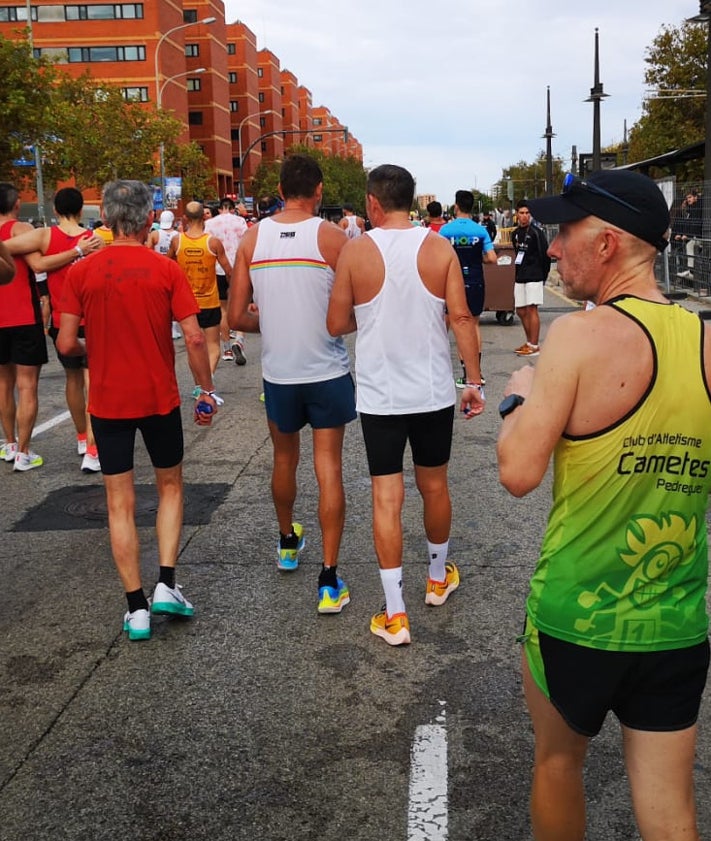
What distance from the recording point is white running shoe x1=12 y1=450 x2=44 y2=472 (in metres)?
7.95

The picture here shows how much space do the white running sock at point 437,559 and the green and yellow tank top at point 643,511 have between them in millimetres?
2656

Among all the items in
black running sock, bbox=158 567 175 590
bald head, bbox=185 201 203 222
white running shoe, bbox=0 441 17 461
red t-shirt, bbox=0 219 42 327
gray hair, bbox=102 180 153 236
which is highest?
bald head, bbox=185 201 203 222

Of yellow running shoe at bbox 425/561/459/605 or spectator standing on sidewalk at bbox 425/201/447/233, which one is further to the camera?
spectator standing on sidewalk at bbox 425/201/447/233

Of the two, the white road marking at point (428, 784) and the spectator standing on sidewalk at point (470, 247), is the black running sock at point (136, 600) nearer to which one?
the white road marking at point (428, 784)

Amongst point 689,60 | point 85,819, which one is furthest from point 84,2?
point 85,819

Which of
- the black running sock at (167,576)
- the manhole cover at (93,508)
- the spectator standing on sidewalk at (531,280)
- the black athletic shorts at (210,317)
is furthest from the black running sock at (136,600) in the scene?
the spectator standing on sidewalk at (531,280)

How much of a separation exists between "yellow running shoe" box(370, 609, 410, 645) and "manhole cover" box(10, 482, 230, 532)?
6.96 ft

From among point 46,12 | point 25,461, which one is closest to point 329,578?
point 25,461

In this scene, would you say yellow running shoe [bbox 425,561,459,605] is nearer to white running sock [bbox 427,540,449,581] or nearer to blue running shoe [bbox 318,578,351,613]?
white running sock [bbox 427,540,449,581]

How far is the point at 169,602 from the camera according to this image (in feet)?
15.4

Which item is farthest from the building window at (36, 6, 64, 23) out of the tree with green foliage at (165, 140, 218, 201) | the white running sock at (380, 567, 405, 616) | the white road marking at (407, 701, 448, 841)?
the white road marking at (407, 701, 448, 841)

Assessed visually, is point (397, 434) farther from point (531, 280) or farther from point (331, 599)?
point (531, 280)

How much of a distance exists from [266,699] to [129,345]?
1652 mm

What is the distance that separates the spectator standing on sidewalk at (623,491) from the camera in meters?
2.08
